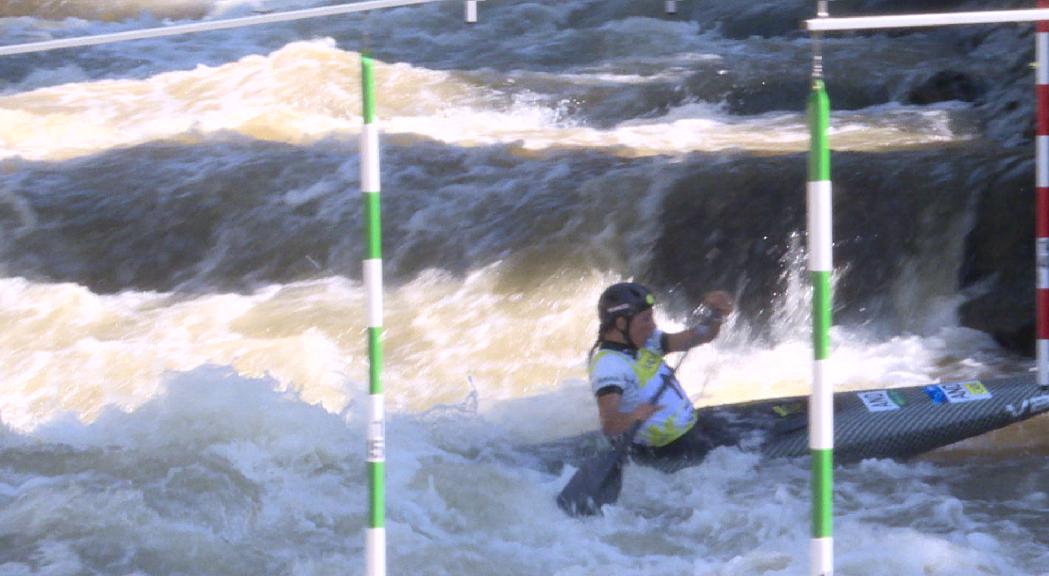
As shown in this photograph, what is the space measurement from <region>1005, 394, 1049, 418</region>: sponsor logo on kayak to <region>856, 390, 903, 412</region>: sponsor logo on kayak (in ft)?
1.17

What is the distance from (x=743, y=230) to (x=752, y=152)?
117 cm

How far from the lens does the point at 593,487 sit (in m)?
4.12

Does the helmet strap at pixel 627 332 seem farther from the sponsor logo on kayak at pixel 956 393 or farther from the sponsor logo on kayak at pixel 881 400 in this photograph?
the sponsor logo on kayak at pixel 956 393

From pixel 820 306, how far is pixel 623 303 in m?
1.93

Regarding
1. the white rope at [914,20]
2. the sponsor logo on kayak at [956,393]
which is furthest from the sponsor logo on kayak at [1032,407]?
the white rope at [914,20]

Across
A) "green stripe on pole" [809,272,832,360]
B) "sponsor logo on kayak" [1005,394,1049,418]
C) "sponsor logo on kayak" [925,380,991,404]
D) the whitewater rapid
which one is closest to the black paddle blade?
the whitewater rapid

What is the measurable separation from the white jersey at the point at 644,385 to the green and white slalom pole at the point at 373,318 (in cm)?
173

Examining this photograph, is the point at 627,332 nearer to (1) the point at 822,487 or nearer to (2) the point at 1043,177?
(2) the point at 1043,177

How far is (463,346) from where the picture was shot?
20.1 ft

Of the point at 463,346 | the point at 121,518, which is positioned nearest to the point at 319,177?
the point at 463,346

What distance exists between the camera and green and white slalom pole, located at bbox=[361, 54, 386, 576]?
8.29 ft

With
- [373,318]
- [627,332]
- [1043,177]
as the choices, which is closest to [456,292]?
[627,332]

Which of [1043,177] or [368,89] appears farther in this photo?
[1043,177]

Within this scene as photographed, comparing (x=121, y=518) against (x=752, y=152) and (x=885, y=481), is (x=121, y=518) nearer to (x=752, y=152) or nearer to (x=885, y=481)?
(x=885, y=481)
